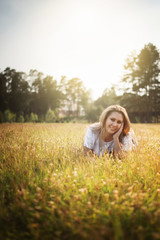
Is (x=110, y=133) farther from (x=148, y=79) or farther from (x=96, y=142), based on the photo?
(x=148, y=79)

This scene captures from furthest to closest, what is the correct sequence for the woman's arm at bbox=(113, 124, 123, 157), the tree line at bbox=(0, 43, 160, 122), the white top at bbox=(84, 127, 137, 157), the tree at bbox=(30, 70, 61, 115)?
the tree at bbox=(30, 70, 61, 115), the tree line at bbox=(0, 43, 160, 122), the white top at bbox=(84, 127, 137, 157), the woman's arm at bbox=(113, 124, 123, 157)

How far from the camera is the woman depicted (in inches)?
135

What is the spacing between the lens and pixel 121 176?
2176 millimetres

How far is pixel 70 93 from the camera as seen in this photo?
47250 millimetres

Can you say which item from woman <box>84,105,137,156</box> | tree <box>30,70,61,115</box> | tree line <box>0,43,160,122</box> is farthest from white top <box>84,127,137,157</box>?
tree <box>30,70,61,115</box>

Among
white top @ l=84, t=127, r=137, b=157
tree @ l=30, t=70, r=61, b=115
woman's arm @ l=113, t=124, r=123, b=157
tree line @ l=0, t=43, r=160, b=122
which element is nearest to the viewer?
woman's arm @ l=113, t=124, r=123, b=157

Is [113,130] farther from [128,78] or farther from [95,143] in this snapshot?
[128,78]

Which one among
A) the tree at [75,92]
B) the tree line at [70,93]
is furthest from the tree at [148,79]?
the tree at [75,92]

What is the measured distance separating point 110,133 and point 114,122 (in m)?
0.39

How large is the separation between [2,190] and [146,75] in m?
29.8

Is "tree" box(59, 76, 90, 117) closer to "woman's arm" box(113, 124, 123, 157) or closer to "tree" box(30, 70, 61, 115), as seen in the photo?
"tree" box(30, 70, 61, 115)

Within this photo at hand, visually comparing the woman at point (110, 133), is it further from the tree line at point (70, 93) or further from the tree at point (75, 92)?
the tree at point (75, 92)

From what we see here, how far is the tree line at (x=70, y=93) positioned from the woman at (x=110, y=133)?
18441 mm

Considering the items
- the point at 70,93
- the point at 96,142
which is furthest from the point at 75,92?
the point at 96,142
